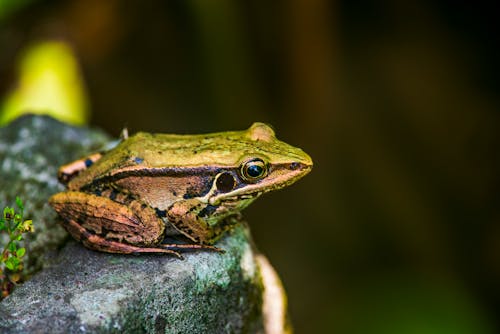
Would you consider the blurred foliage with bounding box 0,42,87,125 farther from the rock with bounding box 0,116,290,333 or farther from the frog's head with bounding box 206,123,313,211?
the frog's head with bounding box 206,123,313,211

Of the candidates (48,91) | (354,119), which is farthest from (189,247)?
(354,119)

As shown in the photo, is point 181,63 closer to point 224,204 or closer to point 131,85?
point 131,85

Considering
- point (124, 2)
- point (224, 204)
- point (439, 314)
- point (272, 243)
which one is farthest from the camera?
point (124, 2)

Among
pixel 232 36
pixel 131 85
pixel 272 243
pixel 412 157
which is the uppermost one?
pixel 232 36

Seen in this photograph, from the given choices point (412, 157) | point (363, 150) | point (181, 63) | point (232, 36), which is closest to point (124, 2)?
point (181, 63)

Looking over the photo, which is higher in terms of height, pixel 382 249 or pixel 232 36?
pixel 232 36

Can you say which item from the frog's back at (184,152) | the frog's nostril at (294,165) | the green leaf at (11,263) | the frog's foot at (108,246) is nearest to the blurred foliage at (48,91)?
the frog's back at (184,152)

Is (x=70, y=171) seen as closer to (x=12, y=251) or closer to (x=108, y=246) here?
(x=108, y=246)
